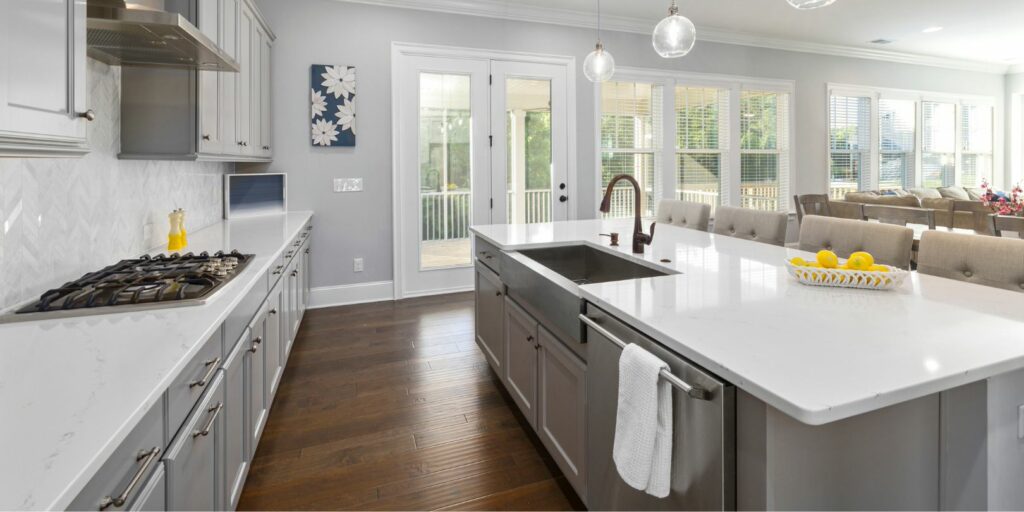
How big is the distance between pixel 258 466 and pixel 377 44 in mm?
3750

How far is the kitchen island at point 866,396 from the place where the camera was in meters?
0.91

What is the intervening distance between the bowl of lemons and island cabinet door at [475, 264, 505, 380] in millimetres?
1340

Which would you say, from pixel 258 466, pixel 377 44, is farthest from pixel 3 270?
pixel 377 44

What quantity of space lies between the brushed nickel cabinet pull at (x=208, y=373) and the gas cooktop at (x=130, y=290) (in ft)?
0.69

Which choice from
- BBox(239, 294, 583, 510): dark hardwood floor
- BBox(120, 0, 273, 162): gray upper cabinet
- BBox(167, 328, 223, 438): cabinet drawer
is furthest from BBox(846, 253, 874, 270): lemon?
BBox(120, 0, 273, 162): gray upper cabinet

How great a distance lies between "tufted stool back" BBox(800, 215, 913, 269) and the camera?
6.43 ft

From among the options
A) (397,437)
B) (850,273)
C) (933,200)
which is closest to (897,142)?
(933,200)

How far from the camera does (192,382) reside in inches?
48.1

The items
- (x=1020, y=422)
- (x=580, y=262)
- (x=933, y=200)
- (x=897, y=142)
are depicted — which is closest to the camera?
(x=1020, y=422)

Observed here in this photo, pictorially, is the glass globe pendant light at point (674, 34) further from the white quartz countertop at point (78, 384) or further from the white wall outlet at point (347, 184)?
the white wall outlet at point (347, 184)

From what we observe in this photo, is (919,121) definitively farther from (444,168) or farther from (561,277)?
(561,277)

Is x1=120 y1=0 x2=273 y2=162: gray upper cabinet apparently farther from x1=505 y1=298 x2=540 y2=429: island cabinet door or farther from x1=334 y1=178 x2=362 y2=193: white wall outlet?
x1=505 y1=298 x2=540 y2=429: island cabinet door

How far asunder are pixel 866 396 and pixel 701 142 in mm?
5751

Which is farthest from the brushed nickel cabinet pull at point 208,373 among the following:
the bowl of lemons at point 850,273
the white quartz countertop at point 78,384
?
the bowl of lemons at point 850,273
